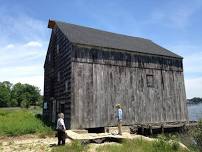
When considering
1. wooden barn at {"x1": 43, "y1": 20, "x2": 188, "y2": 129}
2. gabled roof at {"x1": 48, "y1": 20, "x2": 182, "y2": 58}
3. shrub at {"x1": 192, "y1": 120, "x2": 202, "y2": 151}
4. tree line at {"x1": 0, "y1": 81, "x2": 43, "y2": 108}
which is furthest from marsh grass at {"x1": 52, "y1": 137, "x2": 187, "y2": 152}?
tree line at {"x1": 0, "y1": 81, "x2": 43, "y2": 108}

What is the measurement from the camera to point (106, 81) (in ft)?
74.8

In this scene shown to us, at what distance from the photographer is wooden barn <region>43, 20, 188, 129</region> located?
21.5m

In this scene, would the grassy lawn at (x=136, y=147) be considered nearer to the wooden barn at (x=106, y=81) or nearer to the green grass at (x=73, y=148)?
the green grass at (x=73, y=148)

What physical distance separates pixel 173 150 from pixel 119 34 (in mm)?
20621

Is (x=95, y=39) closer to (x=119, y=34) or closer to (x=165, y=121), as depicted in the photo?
(x=119, y=34)

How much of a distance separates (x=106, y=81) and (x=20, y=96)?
93584mm

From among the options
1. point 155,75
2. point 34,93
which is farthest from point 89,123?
point 34,93

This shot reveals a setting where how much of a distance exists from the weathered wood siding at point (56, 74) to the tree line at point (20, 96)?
72.9m

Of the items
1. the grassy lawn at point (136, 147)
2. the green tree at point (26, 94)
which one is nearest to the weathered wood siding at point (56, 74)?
the grassy lawn at point (136, 147)

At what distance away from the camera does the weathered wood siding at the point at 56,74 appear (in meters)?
22.2

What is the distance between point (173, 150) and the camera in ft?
40.9

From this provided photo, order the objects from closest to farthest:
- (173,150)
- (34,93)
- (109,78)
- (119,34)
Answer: (173,150)
(109,78)
(119,34)
(34,93)

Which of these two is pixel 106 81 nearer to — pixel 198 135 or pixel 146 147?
pixel 146 147

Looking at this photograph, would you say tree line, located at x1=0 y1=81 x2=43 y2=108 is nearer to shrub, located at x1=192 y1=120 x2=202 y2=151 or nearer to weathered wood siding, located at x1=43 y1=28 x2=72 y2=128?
Answer: weathered wood siding, located at x1=43 y1=28 x2=72 y2=128
